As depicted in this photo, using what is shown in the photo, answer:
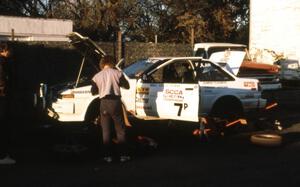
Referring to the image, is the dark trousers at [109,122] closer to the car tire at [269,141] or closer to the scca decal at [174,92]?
the scca decal at [174,92]

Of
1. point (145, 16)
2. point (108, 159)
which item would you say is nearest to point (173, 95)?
point (108, 159)

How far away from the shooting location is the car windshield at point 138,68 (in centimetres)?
1252

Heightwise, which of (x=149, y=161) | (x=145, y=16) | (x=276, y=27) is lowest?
(x=149, y=161)

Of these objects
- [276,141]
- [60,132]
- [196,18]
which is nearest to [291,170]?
[276,141]

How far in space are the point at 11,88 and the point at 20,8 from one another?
93.4 ft

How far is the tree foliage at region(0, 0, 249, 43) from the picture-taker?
3262cm

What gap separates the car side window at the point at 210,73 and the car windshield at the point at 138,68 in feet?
3.16

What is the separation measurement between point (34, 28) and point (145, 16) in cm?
1226

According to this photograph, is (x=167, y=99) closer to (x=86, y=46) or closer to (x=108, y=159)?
(x=86, y=46)

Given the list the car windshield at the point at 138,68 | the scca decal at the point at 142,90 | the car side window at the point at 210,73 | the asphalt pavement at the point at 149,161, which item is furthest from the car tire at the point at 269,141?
the car windshield at the point at 138,68

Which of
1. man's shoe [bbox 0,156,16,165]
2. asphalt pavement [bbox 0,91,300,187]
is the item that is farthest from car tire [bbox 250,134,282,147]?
man's shoe [bbox 0,156,16,165]

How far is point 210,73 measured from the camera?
43.0 feet

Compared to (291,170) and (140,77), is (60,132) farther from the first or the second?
(291,170)

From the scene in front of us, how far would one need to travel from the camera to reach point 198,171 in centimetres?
903
